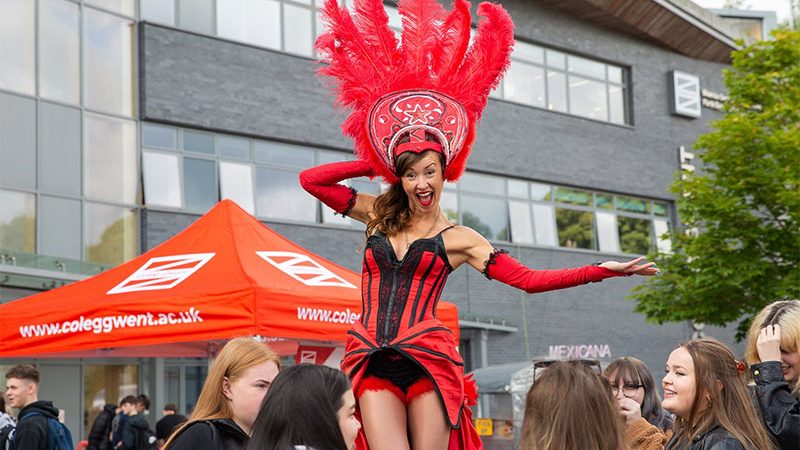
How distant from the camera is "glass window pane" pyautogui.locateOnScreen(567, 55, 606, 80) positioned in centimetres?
2505

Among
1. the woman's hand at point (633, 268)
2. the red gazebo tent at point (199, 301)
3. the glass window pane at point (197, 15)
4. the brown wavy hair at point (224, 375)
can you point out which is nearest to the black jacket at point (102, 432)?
the red gazebo tent at point (199, 301)

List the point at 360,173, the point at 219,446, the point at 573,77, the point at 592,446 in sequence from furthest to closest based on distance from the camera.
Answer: the point at 573,77 < the point at 360,173 < the point at 219,446 < the point at 592,446

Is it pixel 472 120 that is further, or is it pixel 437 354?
pixel 472 120

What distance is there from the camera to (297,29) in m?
20.0

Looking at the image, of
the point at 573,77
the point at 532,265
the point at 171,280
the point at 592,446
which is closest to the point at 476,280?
the point at 532,265

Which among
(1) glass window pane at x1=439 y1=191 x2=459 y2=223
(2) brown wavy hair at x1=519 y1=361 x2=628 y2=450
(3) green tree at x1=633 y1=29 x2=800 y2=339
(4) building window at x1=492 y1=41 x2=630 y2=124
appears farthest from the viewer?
(4) building window at x1=492 y1=41 x2=630 y2=124

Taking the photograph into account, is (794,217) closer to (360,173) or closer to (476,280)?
(476,280)

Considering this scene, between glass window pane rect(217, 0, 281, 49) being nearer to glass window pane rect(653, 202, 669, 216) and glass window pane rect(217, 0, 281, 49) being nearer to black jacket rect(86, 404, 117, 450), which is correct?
black jacket rect(86, 404, 117, 450)

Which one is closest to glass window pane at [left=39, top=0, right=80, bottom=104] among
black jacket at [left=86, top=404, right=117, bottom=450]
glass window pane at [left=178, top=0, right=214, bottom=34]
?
glass window pane at [left=178, top=0, right=214, bottom=34]

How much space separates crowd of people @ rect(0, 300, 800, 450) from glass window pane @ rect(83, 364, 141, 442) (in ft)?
42.9

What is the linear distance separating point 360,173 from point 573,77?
21216 millimetres

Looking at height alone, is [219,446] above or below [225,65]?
below

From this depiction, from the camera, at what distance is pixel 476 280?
22.3 metres

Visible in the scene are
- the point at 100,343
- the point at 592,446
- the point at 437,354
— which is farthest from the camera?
the point at 100,343
